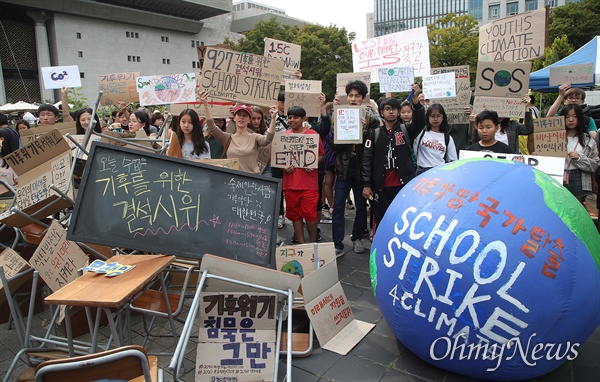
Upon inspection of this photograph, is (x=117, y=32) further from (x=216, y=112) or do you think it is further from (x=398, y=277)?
(x=398, y=277)

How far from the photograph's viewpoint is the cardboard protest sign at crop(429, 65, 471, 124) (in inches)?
261

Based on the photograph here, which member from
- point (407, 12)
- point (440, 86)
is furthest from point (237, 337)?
point (407, 12)

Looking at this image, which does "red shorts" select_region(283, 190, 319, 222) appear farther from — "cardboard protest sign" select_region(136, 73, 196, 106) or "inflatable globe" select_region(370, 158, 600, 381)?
"inflatable globe" select_region(370, 158, 600, 381)

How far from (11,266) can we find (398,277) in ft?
10.5

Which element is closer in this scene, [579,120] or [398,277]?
[398,277]

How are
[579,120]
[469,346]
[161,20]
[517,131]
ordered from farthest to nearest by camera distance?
[161,20] → [517,131] → [579,120] → [469,346]

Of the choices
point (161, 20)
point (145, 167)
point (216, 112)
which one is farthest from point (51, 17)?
point (145, 167)

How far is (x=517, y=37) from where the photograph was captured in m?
6.50

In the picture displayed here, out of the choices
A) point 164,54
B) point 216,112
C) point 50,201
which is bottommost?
point 50,201

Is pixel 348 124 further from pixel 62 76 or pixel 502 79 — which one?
pixel 62 76

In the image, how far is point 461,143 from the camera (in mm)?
6945

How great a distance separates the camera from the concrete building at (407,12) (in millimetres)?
99131

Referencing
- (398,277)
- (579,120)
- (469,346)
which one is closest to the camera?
(469,346)

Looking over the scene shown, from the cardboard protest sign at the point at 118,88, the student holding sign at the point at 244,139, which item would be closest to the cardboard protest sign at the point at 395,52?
the student holding sign at the point at 244,139
